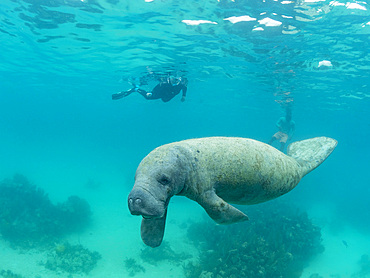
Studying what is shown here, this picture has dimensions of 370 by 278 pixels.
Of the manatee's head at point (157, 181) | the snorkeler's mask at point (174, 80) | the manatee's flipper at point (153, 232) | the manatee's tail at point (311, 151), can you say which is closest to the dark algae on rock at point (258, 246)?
the manatee's tail at point (311, 151)

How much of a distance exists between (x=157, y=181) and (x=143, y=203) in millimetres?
326

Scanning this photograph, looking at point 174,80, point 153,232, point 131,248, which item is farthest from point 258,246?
point 174,80

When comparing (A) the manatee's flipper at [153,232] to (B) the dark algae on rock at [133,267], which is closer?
(A) the manatee's flipper at [153,232]

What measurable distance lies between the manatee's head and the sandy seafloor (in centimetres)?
1044

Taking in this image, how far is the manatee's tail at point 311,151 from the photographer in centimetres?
476

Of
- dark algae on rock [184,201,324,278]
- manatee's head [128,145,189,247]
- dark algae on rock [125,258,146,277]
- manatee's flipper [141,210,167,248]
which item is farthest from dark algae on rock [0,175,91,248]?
manatee's head [128,145,189,247]

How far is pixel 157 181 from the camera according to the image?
2.82 m

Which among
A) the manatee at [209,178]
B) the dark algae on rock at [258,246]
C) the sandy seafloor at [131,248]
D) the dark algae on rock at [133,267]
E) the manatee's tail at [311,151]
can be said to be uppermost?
the manatee at [209,178]

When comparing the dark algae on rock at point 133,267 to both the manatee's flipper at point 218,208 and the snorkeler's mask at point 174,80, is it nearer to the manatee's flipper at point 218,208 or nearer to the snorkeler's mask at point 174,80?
the manatee's flipper at point 218,208

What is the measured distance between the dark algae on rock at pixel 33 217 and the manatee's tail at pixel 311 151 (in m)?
14.3

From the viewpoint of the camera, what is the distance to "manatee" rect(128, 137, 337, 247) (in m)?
2.78

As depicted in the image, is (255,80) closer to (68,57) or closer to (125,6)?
(125,6)

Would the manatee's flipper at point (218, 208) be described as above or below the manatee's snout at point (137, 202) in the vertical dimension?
below

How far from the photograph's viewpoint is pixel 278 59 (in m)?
18.0
